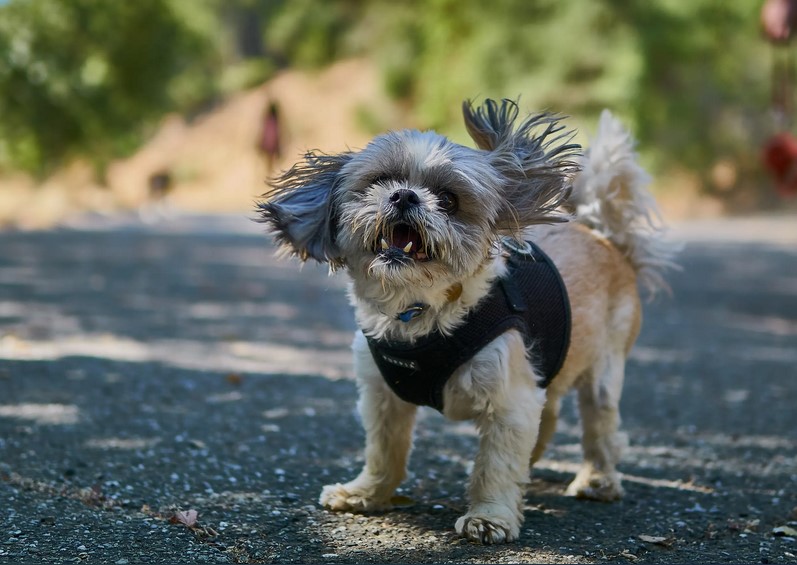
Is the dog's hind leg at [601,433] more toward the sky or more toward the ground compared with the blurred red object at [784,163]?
more toward the ground

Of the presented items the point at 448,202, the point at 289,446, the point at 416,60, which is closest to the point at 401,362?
the point at 448,202

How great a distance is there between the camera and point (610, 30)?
3462cm

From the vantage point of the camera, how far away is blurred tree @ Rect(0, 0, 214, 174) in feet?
73.7

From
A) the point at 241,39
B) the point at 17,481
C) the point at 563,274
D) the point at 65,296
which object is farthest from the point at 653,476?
the point at 241,39

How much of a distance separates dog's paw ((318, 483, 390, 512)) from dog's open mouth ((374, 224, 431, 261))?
1.26m

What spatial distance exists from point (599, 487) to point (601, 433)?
30 centimetres

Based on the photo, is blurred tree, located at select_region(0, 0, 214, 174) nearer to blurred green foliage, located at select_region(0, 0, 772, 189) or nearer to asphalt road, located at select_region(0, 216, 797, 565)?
blurred green foliage, located at select_region(0, 0, 772, 189)

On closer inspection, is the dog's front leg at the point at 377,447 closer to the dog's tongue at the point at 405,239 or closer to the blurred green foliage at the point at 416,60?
the dog's tongue at the point at 405,239

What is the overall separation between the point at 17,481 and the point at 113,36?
2200 cm

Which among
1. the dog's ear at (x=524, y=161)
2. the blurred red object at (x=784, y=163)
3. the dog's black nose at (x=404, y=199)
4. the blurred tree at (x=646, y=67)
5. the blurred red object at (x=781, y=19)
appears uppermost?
the blurred tree at (x=646, y=67)

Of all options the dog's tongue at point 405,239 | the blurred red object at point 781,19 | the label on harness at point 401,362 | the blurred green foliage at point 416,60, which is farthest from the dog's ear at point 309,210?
the blurred green foliage at point 416,60

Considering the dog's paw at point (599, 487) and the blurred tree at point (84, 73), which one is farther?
the blurred tree at point (84, 73)

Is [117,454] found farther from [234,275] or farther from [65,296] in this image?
[234,275]

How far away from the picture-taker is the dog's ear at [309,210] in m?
4.00
